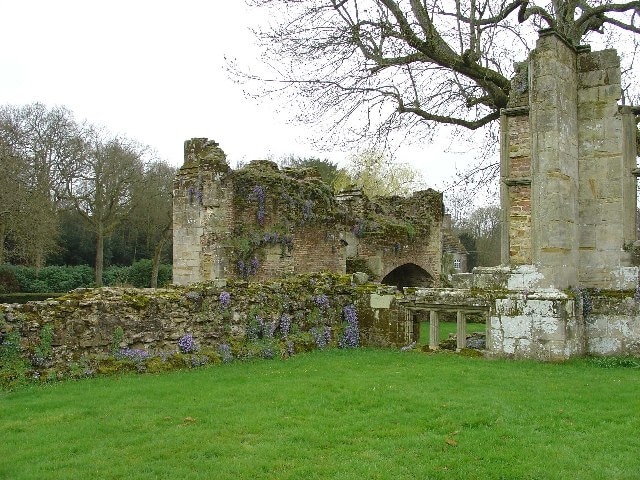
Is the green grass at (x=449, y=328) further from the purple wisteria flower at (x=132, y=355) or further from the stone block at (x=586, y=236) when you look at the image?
the purple wisteria flower at (x=132, y=355)

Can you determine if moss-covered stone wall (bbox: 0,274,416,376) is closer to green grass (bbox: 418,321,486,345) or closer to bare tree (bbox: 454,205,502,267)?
green grass (bbox: 418,321,486,345)

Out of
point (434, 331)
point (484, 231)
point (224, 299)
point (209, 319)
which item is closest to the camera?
point (209, 319)

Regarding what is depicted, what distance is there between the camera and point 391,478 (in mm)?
4742

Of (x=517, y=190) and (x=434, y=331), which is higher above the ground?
(x=517, y=190)

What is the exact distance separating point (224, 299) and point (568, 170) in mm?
5683

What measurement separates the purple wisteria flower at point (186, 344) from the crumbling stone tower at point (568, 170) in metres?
4.97

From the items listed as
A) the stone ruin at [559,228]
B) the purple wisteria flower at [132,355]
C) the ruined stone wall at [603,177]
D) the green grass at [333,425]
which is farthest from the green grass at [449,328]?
the purple wisteria flower at [132,355]

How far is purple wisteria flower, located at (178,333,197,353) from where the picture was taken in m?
9.57

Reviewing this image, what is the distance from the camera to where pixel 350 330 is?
11.6 meters

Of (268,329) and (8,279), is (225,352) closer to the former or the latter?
(268,329)

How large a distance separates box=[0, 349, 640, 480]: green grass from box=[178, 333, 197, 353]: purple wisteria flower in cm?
68

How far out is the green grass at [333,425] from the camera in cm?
497

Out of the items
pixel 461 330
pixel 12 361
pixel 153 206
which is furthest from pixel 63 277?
pixel 461 330

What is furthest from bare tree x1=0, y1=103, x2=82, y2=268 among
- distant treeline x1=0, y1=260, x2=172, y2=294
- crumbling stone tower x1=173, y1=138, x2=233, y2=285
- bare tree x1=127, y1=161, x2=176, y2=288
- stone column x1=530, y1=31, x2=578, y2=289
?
stone column x1=530, y1=31, x2=578, y2=289
